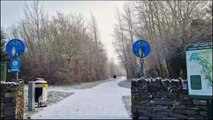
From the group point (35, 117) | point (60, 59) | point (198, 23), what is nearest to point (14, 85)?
point (35, 117)

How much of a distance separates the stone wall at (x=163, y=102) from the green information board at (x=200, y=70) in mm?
1147

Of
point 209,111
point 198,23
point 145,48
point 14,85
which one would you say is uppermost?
point 198,23

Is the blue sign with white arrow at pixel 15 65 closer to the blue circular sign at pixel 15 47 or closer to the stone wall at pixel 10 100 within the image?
the blue circular sign at pixel 15 47

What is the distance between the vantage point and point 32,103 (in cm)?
1016

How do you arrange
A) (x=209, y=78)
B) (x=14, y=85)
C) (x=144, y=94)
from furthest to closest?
(x=144, y=94)
(x=14, y=85)
(x=209, y=78)

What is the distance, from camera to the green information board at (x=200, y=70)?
516 cm

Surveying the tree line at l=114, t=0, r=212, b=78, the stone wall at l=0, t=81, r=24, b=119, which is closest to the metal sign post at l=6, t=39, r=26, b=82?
the stone wall at l=0, t=81, r=24, b=119

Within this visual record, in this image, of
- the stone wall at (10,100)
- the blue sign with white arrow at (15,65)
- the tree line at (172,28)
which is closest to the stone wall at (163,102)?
the stone wall at (10,100)

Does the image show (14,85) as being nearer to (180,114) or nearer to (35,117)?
(35,117)

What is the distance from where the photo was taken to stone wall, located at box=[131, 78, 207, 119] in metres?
6.56

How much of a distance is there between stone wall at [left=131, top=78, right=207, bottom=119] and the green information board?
3.76 ft

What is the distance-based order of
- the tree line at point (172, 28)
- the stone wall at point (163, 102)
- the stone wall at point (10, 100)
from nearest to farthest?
1. the stone wall at point (163, 102)
2. the stone wall at point (10, 100)
3. the tree line at point (172, 28)

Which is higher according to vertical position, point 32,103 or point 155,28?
point 155,28

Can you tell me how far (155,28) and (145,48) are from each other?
811 inches
